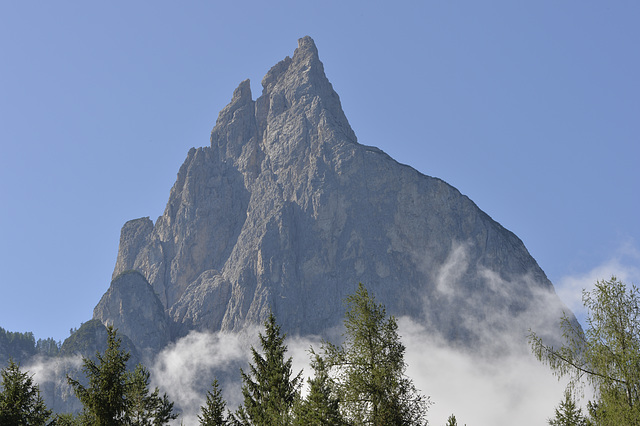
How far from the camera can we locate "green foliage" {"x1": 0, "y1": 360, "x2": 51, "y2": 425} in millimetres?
34781

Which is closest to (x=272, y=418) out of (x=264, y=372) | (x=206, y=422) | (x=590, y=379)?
(x=264, y=372)

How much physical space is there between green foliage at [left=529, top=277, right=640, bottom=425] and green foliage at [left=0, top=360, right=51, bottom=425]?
24.1 m

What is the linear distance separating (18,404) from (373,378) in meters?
18.4

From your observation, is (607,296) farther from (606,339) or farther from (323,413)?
(323,413)

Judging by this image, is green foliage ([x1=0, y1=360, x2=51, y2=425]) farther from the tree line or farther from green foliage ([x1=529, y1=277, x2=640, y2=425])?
green foliage ([x1=529, y1=277, x2=640, y2=425])

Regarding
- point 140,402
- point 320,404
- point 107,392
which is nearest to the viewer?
point 320,404

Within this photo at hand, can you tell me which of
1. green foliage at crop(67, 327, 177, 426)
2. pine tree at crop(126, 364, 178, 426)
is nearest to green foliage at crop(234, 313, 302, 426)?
pine tree at crop(126, 364, 178, 426)

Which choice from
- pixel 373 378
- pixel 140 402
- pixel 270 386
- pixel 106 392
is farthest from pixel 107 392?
pixel 373 378

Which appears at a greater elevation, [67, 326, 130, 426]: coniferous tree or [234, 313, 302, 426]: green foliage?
[234, 313, 302, 426]: green foliage

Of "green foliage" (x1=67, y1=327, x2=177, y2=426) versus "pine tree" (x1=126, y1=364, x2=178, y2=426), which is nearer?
"green foliage" (x1=67, y1=327, x2=177, y2=426)

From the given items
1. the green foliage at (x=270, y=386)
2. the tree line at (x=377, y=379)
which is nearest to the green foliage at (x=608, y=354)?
the tree line at (x=377, y=379)

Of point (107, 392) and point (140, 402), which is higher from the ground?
point (140, 402)

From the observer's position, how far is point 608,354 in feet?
75.2

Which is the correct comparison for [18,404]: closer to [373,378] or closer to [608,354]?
[373,378]
